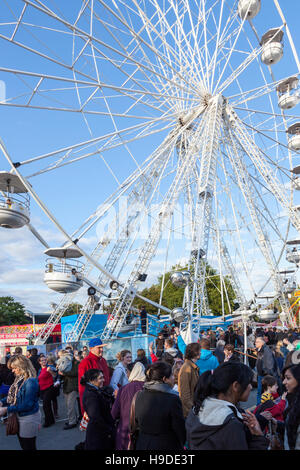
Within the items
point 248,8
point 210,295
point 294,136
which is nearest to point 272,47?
point 248,8

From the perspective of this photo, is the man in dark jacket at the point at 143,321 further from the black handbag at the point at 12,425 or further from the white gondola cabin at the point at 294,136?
the black handbag at the point at 12,425

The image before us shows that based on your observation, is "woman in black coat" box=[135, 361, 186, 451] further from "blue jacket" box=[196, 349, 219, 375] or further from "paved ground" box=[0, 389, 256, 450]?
"paved ground" box=[0, 389, 256, 450]

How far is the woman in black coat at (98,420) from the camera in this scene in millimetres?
4430

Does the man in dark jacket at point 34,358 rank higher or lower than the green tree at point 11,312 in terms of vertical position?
lower

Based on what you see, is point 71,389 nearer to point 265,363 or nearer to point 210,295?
point 265,363

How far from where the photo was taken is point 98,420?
442cm

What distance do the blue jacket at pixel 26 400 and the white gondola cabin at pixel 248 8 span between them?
1878 centimetres

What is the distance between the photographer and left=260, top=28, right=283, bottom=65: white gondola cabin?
1819 cm

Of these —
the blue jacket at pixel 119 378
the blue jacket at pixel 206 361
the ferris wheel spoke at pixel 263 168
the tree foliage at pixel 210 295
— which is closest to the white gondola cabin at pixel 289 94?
the ferris wheel spoke at pixel 263 168

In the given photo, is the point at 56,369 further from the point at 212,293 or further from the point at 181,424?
the point at 212,293

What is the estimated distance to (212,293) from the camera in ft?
189

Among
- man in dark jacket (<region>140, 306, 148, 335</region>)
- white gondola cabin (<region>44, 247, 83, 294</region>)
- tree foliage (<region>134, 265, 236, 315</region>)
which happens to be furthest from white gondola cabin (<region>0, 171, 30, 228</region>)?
tree foliage (<region>134, 265, 236, 315</region>)

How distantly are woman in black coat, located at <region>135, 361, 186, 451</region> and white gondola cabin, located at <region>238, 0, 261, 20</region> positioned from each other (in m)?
19.0

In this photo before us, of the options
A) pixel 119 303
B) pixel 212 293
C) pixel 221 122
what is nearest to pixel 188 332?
pixel 119 303
